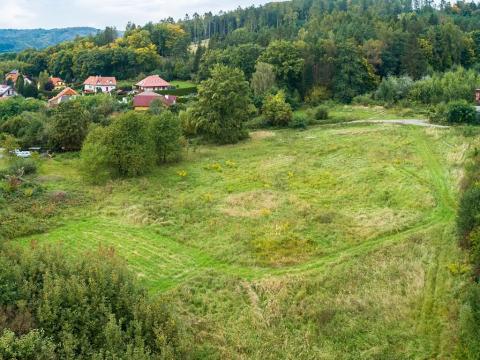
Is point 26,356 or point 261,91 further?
point 261,91

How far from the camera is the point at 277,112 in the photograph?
4716 cm

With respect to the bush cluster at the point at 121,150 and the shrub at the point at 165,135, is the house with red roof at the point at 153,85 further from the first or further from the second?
the bush cluster at the point at 121,150

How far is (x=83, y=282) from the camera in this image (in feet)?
45.8

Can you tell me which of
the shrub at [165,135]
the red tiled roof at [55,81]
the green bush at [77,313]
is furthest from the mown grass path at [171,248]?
the red tiled roof at [55,81]

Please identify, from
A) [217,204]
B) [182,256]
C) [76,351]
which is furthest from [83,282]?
[217,204]

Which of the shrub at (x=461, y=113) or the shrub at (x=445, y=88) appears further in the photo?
the shrub at (x=445, y=88)

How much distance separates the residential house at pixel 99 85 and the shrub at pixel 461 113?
52.2 m

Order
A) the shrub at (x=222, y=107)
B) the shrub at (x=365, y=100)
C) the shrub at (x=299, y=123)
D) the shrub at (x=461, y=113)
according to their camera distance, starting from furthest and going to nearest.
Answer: the shrub at (x=365, y=100) → the shrub at (x=299, y=123) → the shrub at (x=461, y=113) → the shrub at (x=222, y=107)

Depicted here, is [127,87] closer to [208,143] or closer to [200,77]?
[200,77]

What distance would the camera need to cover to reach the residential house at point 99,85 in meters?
74.6

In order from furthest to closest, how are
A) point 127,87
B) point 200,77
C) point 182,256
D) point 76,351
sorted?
point 127,87 < point 200,77 < point 182,256 < point 76,351

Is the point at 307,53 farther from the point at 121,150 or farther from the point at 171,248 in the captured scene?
the point at 171,248

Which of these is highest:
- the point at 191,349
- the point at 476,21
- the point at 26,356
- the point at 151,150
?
the point at 476,21

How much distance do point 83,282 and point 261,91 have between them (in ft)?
145
